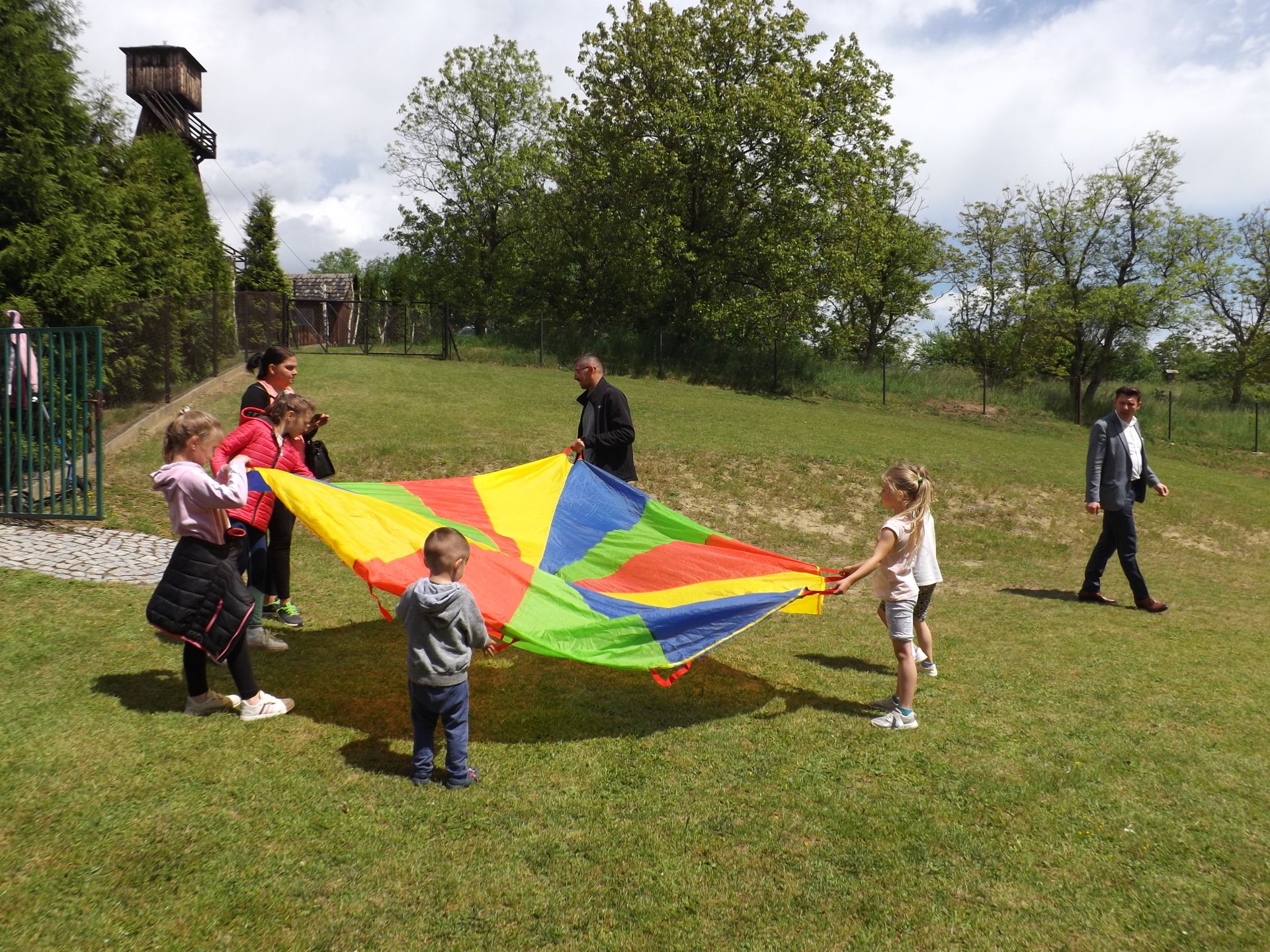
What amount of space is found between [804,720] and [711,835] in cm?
151

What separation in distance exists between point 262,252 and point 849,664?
150 ft

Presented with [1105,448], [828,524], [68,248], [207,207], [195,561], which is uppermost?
[207,207]

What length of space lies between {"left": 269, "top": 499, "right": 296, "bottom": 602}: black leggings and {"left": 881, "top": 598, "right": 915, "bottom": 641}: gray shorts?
14.2ft

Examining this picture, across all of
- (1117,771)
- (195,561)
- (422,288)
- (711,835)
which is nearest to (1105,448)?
(1117,771)

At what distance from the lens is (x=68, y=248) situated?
11516 mm

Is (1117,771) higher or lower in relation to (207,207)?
lower

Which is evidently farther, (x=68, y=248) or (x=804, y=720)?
(x=68, y=248)

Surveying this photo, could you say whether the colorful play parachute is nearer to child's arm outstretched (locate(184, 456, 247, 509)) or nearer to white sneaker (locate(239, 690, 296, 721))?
child's arm outstretched (locate(184, 456, 247, 509))

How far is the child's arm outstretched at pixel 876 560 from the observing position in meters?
4.88

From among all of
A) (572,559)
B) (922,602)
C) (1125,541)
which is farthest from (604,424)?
(1125,541)

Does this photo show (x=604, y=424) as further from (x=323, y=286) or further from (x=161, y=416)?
(x=323, y=286)

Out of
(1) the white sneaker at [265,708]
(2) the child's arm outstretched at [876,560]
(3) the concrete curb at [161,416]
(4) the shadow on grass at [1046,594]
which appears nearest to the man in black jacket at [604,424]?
(2) the child's arm outstretched at [876,560]

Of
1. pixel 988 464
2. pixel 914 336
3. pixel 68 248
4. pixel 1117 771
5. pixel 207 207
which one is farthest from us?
pixel 914 336

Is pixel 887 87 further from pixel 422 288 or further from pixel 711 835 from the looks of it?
pixel 711 835
